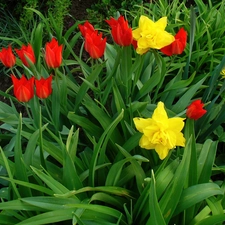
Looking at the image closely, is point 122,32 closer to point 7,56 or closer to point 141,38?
point 141,38

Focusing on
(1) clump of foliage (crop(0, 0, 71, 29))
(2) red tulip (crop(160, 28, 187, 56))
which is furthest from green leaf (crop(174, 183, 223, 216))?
(1) clump of foliage (crop(0, 0, 71, 29))

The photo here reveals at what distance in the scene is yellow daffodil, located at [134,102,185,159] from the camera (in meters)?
1.27

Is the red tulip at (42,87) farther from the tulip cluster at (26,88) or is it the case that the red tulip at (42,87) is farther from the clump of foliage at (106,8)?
the clump of foliage at (106,8)

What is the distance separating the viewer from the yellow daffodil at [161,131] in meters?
1.27

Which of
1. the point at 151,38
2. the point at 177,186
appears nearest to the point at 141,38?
the point at 151,38

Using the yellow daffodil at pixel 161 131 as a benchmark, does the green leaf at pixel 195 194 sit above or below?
below

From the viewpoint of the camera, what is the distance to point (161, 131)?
1.26 metres

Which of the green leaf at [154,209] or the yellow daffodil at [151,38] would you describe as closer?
the green leaf at [154,209]

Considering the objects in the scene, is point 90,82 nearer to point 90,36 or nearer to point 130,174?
point 90,36

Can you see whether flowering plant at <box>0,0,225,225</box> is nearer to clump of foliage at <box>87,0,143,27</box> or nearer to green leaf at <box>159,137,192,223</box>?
green leaf at <box>159,137,192,223</box>

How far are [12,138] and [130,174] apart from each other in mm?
595

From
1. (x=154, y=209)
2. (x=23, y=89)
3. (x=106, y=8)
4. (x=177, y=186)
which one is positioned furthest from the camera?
(x=106, y=8)

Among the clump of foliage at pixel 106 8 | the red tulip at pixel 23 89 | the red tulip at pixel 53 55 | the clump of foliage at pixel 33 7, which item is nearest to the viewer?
the red tulip at pixel 23 89

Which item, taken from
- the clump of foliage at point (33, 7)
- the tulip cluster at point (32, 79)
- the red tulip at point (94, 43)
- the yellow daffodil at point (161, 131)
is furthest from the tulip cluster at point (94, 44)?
the clump of foliage at point (33, 7)
